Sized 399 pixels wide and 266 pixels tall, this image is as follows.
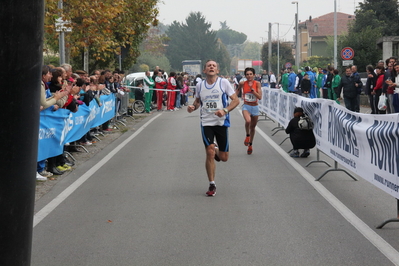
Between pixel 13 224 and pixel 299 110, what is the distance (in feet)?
34.5

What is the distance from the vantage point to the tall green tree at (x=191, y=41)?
14112 centimetres

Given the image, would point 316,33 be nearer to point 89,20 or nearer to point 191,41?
point 191,41

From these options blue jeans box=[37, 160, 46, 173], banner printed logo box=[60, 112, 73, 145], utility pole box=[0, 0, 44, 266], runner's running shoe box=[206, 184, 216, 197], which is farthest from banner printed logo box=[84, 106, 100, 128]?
utility pole box=[0, 0, 44, 266]

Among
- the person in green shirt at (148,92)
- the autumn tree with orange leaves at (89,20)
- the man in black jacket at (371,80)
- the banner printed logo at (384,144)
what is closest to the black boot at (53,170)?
the banner printed logo at (384,144)

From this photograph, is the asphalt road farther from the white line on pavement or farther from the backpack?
the backpack

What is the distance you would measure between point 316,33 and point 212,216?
12287 cm

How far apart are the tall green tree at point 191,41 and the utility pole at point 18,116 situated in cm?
13882

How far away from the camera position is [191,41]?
141 meters

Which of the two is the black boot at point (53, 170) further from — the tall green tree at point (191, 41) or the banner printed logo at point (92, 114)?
the tall green tree at point (191, 41)

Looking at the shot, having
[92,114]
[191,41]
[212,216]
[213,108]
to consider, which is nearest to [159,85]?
[92,114]

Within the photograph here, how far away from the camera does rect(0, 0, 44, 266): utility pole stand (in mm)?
2385

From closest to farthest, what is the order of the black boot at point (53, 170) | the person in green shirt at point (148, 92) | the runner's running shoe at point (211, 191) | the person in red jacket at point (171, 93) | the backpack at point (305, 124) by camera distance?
1. the runner's running shoe at point (211, 191)
2. the black boot at point (53, 170)
3. the backpack at point (305, 124)
4. the person in green shirt at point (148, 92)
5. the person in red jacket at point (171, 93)

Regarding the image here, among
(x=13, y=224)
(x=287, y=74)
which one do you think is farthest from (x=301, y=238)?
(x=287, y=74)

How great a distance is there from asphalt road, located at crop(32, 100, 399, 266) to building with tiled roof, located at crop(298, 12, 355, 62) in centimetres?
11222
